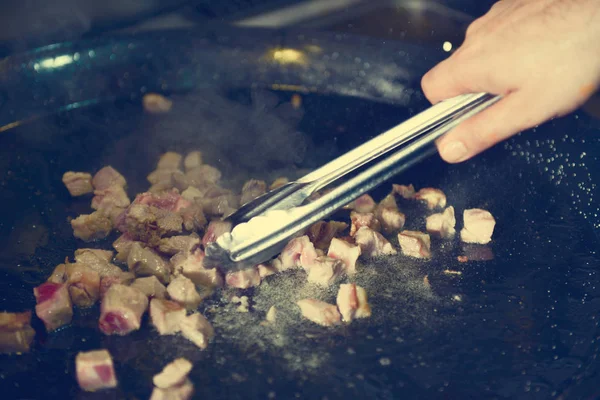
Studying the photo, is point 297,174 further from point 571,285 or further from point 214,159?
point 571,285

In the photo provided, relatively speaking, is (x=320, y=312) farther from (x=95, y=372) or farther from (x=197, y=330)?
(x=95, y=372)

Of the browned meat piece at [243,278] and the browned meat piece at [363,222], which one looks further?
the browned meat piece at [363,222]

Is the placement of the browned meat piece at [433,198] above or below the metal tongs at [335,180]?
below

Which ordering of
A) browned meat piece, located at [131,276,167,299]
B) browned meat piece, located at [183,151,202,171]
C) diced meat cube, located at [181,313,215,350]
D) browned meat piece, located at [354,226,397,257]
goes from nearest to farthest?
diced meat cube, located at [181,313,215,350]
browned meat piece, located at [131,276,167,299]
browned meat piece, located at [354,226,397,257]
browned meat piece, located at [183,151,202,171]

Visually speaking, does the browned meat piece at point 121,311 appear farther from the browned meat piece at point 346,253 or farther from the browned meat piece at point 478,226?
the browned meat piece at point 478,226

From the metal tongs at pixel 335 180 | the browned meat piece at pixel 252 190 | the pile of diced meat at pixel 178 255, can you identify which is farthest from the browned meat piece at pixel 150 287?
the browned meat piece at pixel 252 190

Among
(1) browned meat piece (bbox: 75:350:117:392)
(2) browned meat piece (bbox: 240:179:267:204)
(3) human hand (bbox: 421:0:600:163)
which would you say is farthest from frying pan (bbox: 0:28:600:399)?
(3) human hand (bbox: 421:0:600:163)

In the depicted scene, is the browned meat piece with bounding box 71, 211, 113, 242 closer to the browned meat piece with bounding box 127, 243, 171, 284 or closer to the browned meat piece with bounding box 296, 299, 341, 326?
the browned meat piece with bounding box 127, 243, 171, 284

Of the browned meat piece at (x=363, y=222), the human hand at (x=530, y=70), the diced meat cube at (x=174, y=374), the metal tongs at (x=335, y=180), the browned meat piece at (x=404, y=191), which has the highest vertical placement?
the human hand at (x=530, y=70)
